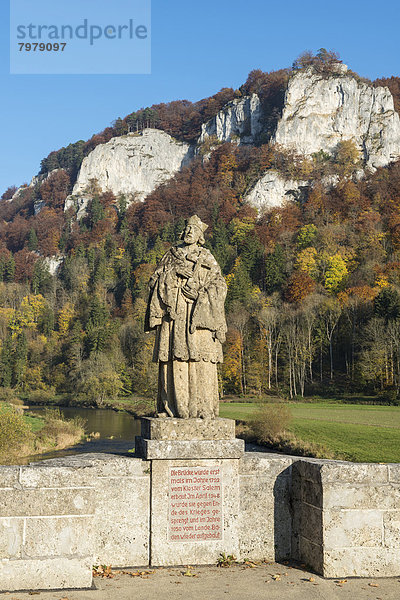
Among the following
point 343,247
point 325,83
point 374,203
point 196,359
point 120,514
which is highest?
point 325,83

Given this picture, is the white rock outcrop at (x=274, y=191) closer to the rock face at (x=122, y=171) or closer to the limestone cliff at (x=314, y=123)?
the limestone cliff at (x=314, y=123)

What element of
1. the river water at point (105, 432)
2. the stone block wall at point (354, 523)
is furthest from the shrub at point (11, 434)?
the stone block wall at point (354, 523)

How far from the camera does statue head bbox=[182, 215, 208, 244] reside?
10.7 meters

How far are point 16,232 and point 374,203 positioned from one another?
322 feet

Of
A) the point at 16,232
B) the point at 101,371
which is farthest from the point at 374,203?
the point at 16,232

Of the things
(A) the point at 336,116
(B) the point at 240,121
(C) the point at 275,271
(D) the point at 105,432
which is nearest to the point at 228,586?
(D) the point at 105,432

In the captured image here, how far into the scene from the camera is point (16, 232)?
17275 cm

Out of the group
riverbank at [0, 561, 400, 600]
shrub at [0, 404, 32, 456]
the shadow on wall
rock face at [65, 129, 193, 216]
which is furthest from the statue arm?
rock face at [65, 129, 193, 216]

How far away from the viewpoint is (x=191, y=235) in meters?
10.6

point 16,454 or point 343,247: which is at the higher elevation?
point 343,247

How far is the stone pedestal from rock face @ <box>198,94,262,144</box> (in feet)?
578

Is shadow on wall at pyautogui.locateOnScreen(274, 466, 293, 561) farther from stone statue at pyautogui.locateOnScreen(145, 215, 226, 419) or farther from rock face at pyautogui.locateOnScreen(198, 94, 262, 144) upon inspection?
A: rock face at pyautogui.locateOnScreen(198, 94, 262, 144)

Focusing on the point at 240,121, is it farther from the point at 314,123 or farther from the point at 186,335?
the point at 186,335

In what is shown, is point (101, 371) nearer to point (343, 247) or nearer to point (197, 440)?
point (343, 247)
